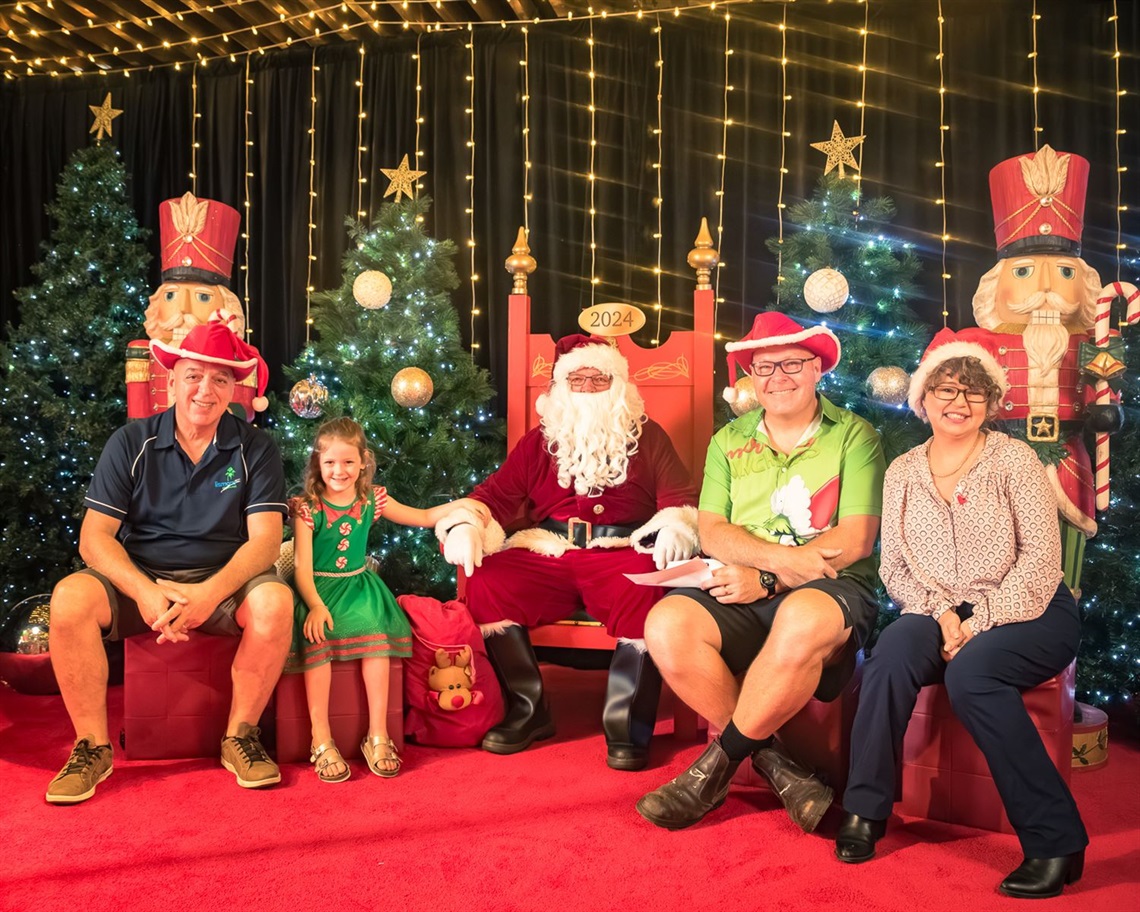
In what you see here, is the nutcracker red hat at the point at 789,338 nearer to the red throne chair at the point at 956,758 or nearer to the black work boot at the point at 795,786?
the red throne chair at the point at 956,758

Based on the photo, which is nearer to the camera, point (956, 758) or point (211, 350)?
point (956, 758)

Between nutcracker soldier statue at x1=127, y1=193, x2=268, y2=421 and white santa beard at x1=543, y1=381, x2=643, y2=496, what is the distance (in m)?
1.67

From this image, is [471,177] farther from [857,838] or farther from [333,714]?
[857,838]

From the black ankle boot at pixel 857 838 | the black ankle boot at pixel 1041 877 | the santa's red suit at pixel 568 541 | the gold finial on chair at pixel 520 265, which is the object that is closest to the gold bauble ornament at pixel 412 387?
the gold finial on chair at pixel 520 265

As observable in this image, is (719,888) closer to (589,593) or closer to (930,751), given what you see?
(930,751)

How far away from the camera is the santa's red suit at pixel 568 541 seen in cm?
342

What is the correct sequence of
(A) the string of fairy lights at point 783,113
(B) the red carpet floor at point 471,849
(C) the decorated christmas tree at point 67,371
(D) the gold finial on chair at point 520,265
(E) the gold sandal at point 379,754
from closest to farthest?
(B) the red carpet floor at point 471,849
(E) the gold sandal at point 379,754
(D) the gold finial on chair at point 520,265
(C) the decorated christmas tree at point 67,371
(A) the string of fairy lights at point 783,113

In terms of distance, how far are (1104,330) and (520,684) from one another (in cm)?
237

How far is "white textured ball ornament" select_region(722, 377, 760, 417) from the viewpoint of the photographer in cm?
392

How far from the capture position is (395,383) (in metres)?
4.40

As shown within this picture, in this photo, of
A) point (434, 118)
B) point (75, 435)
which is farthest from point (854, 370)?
point (75, 435)

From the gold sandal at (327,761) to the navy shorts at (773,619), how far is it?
1169mm

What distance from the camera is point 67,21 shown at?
5336 mm

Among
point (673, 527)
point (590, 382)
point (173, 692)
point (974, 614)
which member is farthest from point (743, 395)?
point (173, 692)
